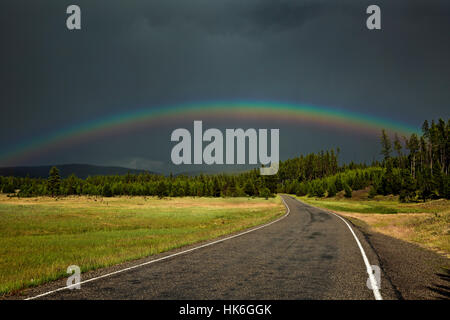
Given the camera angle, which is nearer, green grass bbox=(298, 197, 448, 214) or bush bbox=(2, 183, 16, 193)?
Result: green grass bbox=(298, 197, 448, 214)

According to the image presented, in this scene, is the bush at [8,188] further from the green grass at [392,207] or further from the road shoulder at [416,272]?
the road shoulder at [416,272]

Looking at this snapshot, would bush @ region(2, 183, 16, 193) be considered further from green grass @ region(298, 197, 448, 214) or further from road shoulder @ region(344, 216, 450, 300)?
road shoulder @ region(344, 216, 450, 300)

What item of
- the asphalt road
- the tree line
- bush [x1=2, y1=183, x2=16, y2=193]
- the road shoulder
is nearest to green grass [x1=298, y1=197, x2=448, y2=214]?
A: the tree line

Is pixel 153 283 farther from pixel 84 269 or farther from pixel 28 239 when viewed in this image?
pixel 28 239

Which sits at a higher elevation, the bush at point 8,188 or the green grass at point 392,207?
the green grass at point 392,207

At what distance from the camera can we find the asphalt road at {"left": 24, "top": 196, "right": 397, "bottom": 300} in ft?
19.5

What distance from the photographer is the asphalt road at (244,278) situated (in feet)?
19.5

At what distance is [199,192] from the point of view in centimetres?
13662

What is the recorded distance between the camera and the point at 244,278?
23.6 ft

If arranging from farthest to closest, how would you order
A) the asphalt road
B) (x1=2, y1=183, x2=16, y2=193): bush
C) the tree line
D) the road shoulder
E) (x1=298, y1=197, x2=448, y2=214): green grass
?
(x1=2, y1=183, x2=16, y2=193): bush < the tree line < (x1=298, y1=197, x2=448, y2=214): green grass < the road shoulder < the asphalt road

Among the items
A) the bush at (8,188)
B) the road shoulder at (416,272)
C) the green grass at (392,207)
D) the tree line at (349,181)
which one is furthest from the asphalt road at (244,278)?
the bush at (8,188)

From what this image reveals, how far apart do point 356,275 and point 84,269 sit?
8.13 meters

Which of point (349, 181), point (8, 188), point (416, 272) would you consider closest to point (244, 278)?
point (416, 272)
